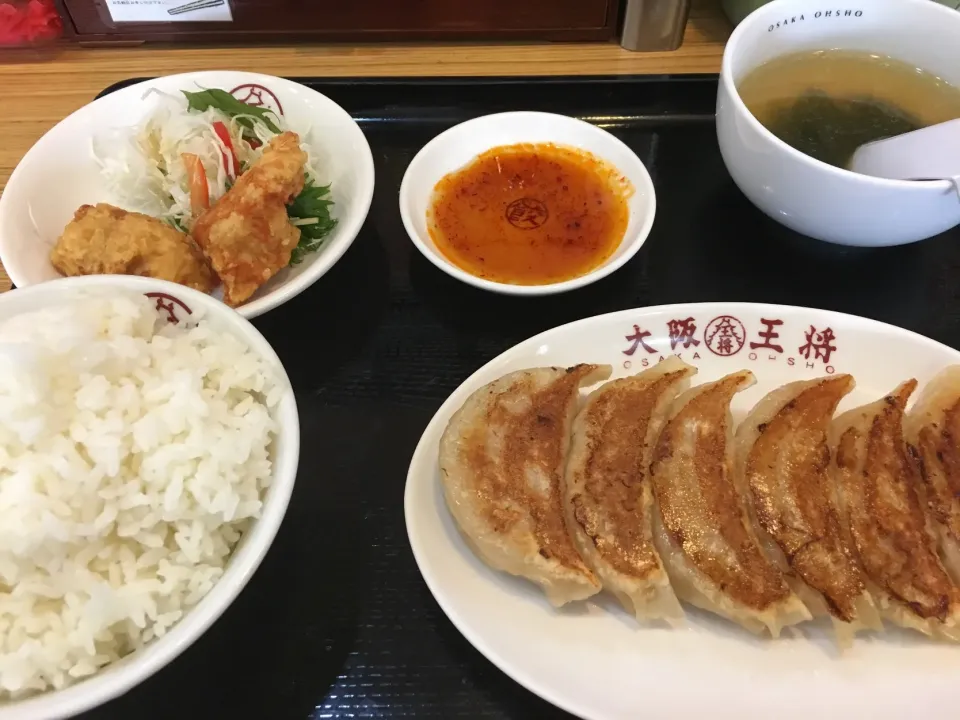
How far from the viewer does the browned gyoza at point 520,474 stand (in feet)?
4.42

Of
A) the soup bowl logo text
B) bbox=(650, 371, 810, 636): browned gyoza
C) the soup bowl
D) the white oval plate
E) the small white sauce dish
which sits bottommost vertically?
the white oval plate

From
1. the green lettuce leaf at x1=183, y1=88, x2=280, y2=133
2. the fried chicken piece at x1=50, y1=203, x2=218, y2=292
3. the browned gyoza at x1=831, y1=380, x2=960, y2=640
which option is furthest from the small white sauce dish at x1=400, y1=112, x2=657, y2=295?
the browned gyoza at x1=831, y1=380, x2=960, y2=640

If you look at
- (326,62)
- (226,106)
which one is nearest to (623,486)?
(226,106)

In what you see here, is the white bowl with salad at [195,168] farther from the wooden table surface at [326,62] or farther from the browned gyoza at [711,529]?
the browned gyoza at [711,529]

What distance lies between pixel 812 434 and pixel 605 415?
43cm

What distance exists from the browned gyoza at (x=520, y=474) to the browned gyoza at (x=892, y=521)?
544 millimetres

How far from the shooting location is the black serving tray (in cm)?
139

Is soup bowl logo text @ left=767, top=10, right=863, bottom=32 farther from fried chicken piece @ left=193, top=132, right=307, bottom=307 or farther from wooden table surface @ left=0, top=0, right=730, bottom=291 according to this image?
fried chicken piece @ left=193, top=132, right=307, bottom=307

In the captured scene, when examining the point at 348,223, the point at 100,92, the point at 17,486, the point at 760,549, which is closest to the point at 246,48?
the point at 100,92

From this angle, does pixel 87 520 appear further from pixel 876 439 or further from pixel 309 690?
pixel 876 439

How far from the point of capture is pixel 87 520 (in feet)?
4.08

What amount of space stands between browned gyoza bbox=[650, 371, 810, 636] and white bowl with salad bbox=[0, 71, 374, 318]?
99 centimetres

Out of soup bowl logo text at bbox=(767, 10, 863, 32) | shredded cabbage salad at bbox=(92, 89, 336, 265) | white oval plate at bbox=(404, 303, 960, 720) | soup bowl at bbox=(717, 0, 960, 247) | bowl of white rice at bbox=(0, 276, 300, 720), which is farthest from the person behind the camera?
shredded cabbage salad at bbox=(92, 89, 336, 265)

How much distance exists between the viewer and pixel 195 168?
2109mm
